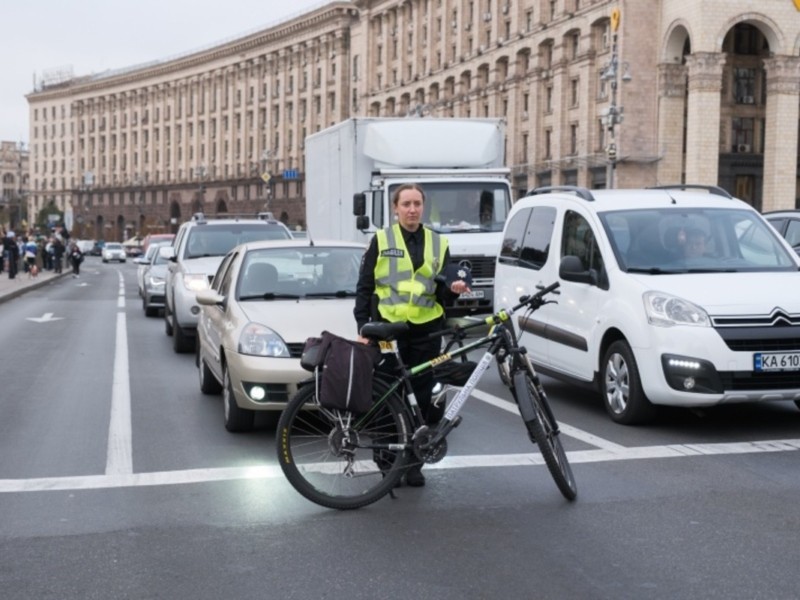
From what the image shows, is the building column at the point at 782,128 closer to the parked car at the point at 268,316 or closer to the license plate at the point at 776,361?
the parked car at the point at 268,316

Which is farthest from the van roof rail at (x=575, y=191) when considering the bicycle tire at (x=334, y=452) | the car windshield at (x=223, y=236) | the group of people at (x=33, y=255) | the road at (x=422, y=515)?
the group of people at (x=33, y=255)

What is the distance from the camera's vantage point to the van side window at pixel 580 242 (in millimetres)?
10211

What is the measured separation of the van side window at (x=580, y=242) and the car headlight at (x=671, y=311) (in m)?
0.91

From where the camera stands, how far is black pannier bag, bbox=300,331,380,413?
21.2ft

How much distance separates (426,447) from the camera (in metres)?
6.68

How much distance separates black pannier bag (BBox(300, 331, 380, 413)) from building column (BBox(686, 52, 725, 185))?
181 feet

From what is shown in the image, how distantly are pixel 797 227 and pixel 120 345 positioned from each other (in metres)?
9.85

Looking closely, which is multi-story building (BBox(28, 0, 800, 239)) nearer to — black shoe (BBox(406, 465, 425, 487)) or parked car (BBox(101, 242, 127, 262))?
black shoe (BBox(406, 465, 425, 487))

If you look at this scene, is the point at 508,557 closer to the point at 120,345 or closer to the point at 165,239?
Answer: the point at 120,345

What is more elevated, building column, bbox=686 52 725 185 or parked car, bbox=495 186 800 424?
building column, bbox=686 52 725 185

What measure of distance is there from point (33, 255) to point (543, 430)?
4575 cm

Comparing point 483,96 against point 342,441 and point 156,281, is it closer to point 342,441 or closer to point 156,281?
point 156,281

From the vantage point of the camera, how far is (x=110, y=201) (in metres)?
150

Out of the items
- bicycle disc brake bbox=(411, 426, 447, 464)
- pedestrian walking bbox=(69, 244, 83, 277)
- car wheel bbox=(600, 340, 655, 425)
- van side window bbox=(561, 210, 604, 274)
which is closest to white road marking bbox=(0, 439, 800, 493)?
car wheel bbox=(600, 340, 655, 425)
